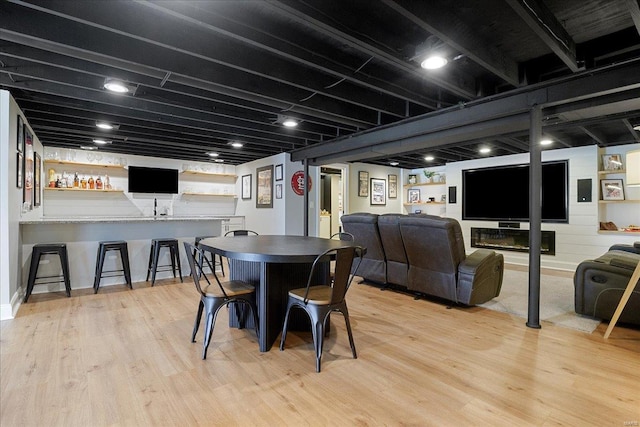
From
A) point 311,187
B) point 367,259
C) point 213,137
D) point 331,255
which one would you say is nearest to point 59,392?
point 331,255

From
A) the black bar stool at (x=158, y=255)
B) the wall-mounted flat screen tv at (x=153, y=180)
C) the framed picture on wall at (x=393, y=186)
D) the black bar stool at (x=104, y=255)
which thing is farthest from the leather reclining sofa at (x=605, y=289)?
the wall-mounted flat screen tv at (x=153, y=180)

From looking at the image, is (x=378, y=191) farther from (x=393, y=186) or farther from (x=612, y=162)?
(x=612, y=162)

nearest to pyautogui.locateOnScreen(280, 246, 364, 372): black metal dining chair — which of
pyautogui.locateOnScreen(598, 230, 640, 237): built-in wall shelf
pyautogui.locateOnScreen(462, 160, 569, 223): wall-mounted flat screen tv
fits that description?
pyautogui.locateOnScreen(462, 160, 569, 223): wall-mounted flat screen tv

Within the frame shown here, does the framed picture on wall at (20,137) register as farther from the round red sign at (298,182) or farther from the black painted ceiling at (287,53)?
the round red sign at (298,182)

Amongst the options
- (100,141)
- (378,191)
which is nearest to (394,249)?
(378,191)

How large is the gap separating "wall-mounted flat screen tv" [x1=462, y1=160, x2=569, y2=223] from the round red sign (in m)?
3.77

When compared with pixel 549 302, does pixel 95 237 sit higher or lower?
higher

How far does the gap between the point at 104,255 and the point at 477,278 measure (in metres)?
4.60

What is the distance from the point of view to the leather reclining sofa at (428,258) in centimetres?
349

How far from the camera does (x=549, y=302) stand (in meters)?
3.91

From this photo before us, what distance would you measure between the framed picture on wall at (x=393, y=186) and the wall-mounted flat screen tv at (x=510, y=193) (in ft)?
6.31

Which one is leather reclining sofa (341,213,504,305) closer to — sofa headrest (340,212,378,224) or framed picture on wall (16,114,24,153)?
sofa headrest (340,212,378,224)

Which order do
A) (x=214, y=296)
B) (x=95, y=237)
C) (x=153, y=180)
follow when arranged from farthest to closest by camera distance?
(x=153, y=180) < (x=95, y=237) < (x=214, y=296)

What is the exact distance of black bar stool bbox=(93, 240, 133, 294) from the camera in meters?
4.29
